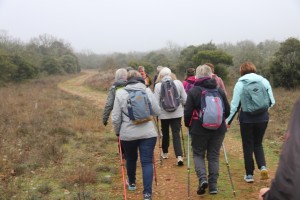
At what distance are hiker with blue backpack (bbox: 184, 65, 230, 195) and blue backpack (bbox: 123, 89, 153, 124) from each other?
0.69 meters

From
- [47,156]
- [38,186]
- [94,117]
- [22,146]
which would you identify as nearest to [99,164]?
[47,156]

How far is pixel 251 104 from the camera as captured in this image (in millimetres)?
6363

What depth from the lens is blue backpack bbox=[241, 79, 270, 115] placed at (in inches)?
249

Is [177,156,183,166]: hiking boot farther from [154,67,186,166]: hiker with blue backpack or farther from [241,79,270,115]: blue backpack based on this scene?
[241,79,270,115]: blue backpack

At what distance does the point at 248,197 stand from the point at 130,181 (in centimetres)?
202

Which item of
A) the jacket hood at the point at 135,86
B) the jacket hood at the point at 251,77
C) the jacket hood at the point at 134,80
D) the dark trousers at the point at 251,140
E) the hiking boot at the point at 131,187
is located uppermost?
the jacket hood at the point at 134,80

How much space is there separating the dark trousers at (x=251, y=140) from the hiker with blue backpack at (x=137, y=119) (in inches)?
66.4

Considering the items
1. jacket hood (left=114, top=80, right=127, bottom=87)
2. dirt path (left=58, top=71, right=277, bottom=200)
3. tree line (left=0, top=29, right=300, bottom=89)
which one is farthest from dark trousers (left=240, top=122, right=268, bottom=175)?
tree line (left=0, top=29, right=300, bottom=89)

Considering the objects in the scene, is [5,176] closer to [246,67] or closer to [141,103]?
[141,103]

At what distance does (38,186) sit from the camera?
695 cm

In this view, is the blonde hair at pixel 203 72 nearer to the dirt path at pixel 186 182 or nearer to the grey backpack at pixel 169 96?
the grey backpack at pixel 169 96

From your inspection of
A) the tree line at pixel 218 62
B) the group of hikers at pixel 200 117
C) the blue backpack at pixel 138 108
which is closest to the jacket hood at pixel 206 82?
the group of hikers at pixel 200 117

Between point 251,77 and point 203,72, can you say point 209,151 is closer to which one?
point 203,72

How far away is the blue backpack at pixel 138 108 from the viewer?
5.71 m
